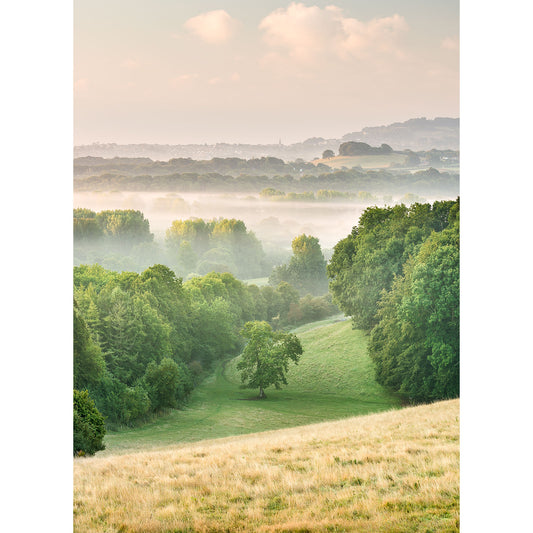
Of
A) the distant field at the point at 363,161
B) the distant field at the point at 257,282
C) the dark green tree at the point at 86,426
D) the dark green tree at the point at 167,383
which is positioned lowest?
the dark green tree at the point at 86,426

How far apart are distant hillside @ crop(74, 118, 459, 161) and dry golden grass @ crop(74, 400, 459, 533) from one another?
297 centimetres

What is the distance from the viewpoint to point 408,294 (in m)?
6.05

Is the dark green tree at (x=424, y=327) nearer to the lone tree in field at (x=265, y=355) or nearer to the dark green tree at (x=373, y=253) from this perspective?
the dark green tree at (x=373, y=253)

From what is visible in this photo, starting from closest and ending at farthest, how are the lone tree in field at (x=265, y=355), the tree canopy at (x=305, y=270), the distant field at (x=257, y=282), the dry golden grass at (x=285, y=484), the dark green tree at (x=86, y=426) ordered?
the dry golden grass at (x=285, y=484) < the dark green tree at (x=86, y=426) < the lone tree in field at (x=265, y=355) < the distant field at (x=257, y=282) < the tree canopy at (x=305, y=270)

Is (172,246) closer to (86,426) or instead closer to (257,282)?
(257,282)

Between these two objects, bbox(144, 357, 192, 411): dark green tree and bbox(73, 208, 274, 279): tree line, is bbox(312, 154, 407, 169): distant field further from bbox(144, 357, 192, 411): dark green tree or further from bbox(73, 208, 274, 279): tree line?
bbox(144, 357, 192, 411): dark green tree

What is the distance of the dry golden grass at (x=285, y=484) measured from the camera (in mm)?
4340

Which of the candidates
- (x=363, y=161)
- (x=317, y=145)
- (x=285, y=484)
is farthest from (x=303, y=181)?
(x=285, y=484)

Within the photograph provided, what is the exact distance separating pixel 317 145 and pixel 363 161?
1.78 ft

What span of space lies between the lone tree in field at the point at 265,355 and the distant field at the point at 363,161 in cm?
198

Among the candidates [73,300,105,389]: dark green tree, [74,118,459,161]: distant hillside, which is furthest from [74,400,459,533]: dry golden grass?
[74,118,459,161]: distant hillside

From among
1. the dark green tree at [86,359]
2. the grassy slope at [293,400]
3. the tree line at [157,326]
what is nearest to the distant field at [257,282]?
the tree line at [157,326]
